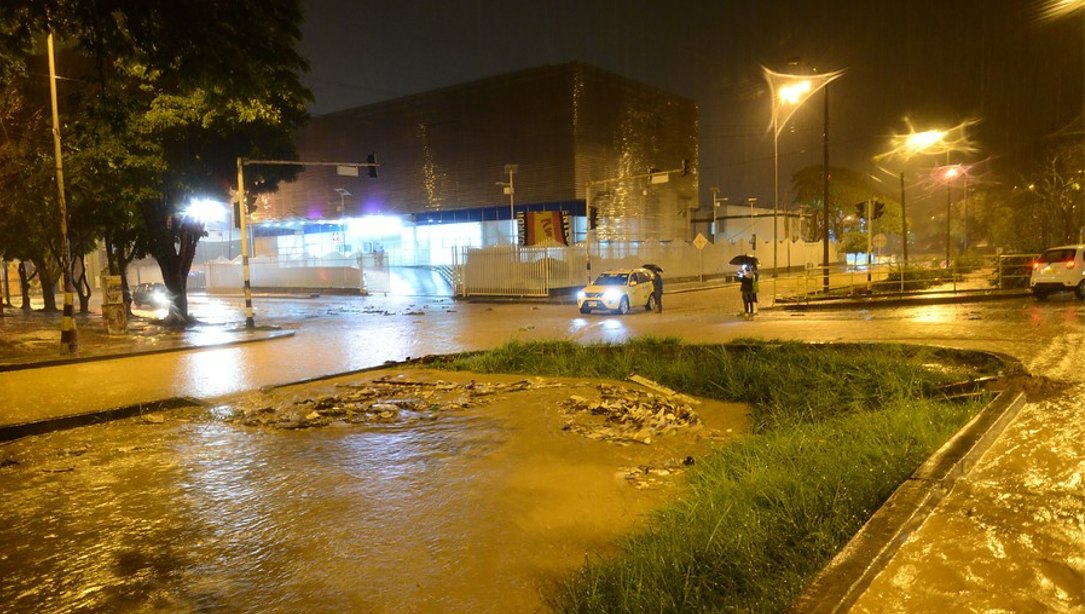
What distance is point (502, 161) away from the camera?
4962 centimetres

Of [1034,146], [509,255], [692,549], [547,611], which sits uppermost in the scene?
[1034,146]

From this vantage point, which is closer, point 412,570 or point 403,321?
point 412,570

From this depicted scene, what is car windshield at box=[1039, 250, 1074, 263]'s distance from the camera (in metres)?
19.7

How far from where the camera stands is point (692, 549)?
4199 mm

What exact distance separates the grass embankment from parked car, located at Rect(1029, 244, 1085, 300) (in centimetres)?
1285

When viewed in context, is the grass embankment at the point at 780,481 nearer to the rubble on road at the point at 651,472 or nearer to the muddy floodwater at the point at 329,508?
the rubble on road at the point at 651,472

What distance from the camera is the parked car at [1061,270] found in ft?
64.1

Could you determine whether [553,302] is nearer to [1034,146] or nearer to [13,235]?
[13,235]

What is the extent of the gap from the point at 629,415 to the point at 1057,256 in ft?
59.8

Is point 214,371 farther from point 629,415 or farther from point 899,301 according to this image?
point 899,301

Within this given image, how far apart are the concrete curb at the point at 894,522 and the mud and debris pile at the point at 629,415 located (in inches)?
116

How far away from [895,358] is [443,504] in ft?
25.8

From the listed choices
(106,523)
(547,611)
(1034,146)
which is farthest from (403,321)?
(1034,146)

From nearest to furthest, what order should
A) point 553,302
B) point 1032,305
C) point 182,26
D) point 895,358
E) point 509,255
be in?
point 182,26 → point 895,358 → point 1032,305 → point 553,302 → point 509,255
